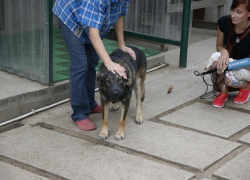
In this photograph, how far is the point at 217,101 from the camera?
5.69 metres

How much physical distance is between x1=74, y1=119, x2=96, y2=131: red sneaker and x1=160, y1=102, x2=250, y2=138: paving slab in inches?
33.0

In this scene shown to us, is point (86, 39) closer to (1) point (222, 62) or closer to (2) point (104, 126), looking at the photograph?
(2) point (104, 126)

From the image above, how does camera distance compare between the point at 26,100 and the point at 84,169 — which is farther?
the point at 26,100

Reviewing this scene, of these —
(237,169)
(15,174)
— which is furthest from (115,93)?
(237,169)

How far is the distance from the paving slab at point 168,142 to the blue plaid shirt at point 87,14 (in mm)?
976

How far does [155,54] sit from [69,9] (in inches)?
117

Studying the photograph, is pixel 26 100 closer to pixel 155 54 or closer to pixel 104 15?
pixel 104 15

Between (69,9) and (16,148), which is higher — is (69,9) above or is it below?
above

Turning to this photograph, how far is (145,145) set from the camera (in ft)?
15.0

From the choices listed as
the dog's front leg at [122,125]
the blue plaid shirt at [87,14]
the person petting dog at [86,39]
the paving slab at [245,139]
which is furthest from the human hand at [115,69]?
the paving slab at [245,139]

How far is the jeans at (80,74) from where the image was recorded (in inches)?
187

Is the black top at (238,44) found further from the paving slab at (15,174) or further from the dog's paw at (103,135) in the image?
Result: the paving slab at (15,174)

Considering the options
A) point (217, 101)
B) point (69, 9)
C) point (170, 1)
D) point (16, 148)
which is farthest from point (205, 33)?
point (16, 148)

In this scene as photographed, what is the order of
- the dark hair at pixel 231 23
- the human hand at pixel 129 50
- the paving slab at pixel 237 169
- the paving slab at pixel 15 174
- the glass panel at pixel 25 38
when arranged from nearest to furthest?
1. the paving slab at pixel 15 174
2. the paving slab at pixel 237 169
3. the human hand at pixel 129 50
4. the dark hair at pixel 231 23
5. the glass panel at pixel 25 38
